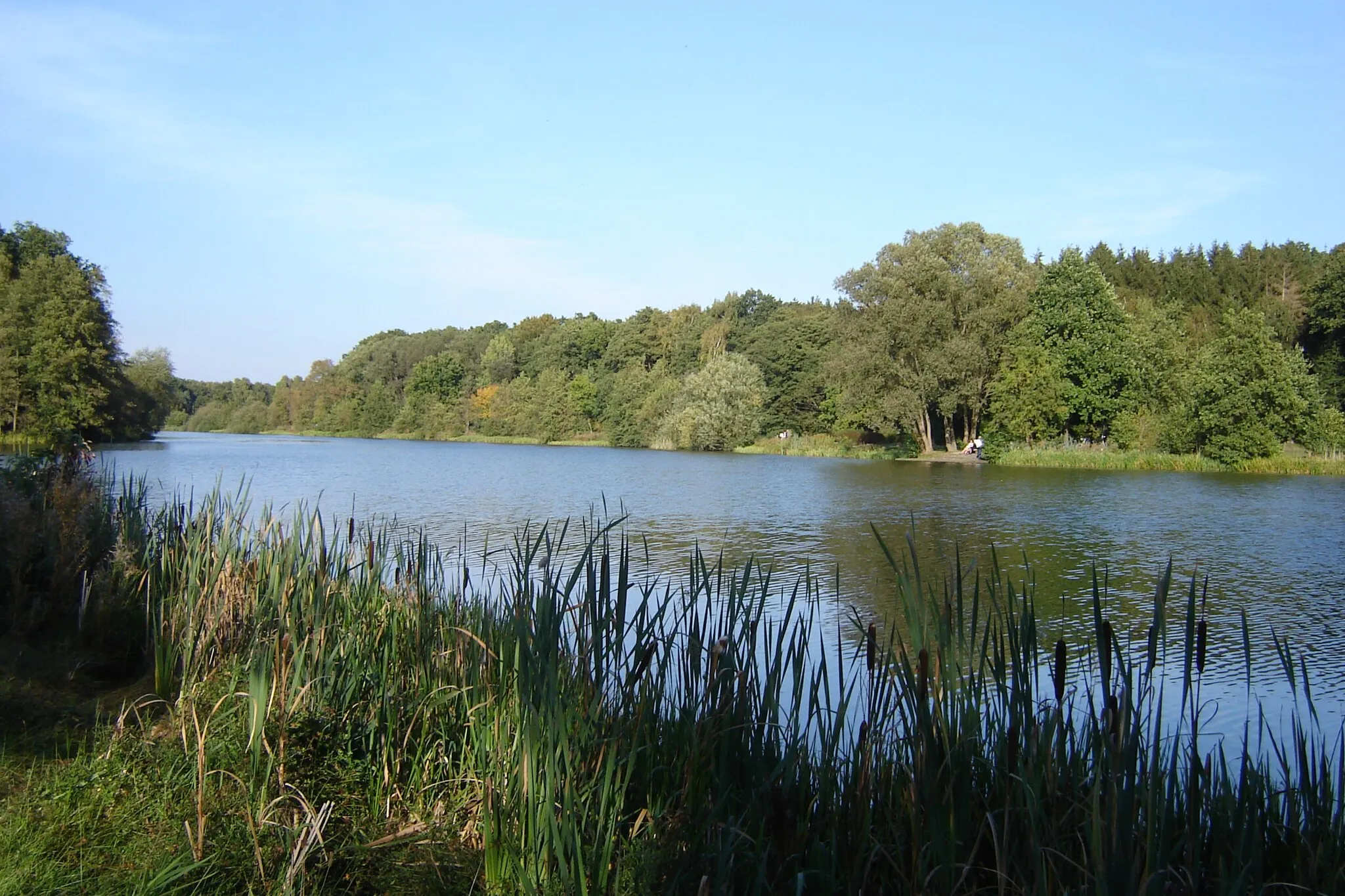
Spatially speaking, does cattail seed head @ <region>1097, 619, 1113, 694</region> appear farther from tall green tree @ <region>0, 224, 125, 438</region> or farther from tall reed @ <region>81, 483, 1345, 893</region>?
tall green tree @ <region>0, 224, 125, 438</region>

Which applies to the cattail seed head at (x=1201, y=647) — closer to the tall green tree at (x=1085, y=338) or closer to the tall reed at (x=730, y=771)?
the tall reed at (x=730, y=771)

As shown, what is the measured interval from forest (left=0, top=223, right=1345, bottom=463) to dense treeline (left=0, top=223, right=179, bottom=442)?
0.09m

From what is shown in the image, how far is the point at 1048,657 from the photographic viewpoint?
6645 millimetres

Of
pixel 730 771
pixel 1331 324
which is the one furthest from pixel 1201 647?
pixel 1331 324

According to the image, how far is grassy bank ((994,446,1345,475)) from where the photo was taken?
28.7 meters

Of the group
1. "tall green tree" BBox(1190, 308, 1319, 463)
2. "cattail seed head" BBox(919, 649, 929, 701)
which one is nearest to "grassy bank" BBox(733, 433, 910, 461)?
"tall green tree" BBox(1190, 308, 1319, 463)

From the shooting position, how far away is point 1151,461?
102ft

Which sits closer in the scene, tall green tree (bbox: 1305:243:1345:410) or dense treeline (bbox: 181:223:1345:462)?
dense treeline (bbox: 181:223:1345:462)

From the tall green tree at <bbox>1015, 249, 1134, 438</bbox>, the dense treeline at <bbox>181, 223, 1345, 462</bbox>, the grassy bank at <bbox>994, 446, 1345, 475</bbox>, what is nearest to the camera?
the grassy bank at <bbox>994, 446, 1345, 475</bbox>

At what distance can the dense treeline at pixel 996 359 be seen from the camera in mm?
31125

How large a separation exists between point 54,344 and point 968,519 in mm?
34442

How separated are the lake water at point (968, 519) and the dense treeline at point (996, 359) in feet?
15.6

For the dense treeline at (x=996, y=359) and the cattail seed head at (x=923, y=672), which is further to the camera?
the dense treeline at (x=996, y=359)

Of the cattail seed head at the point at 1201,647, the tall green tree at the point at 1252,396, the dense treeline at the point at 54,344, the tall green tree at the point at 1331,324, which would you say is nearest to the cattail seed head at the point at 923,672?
the cattail seed head at the point at 1201,647
